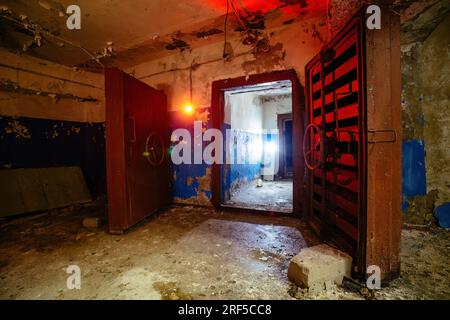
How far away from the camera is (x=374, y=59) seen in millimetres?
1825

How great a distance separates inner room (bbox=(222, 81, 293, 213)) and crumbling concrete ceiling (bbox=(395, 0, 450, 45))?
5.43 feet

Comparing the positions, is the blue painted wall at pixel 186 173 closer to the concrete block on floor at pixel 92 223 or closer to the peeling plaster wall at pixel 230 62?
the peeling plaster wall at pixel 230 62

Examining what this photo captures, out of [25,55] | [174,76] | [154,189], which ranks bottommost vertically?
[154,189]

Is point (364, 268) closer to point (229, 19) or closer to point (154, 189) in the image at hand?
point (154, 189)

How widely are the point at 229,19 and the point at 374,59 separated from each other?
2364 mm

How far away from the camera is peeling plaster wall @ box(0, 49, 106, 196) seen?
4172 millimetres

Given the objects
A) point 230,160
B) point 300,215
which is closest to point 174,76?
point 230,160

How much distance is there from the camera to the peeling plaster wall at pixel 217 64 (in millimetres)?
3497

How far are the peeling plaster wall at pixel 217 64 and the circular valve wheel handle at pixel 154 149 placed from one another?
0.64m

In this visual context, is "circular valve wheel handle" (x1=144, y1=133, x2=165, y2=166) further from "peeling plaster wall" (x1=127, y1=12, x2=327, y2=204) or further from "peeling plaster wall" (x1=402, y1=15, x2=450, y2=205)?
"peeling plaster wall" (x1=402, y1=15, x2=450, y2=205)

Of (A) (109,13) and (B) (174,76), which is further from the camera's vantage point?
(B) (174,76)

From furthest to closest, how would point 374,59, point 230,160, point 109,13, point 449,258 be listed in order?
point 230,160 → point 109,13 → point 449,258 → point 374,59

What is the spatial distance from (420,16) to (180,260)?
3909 mm

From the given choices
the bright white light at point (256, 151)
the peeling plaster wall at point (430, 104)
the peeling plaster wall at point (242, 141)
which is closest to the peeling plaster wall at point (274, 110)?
the peeling plaster wall at point (242, 141)
